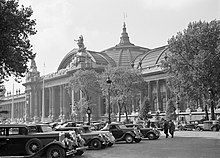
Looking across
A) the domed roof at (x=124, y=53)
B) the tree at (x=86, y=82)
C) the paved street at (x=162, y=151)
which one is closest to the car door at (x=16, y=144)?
the paved street at (x=162, y=151)

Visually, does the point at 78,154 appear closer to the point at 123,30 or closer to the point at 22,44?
the point at 22,44

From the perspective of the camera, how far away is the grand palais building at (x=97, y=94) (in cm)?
9406

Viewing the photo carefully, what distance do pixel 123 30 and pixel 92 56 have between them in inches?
1708

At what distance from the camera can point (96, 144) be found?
2423cm

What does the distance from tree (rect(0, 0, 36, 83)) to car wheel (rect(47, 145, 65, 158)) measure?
346 inches

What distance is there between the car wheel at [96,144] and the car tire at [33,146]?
6967 mm

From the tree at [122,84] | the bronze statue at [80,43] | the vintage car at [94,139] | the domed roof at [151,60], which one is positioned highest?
the bronze statue at [80,43]

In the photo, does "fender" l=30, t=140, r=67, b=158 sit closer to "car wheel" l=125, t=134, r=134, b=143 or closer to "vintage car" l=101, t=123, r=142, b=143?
"vintage car" l=101, t=123, r=142, b=143

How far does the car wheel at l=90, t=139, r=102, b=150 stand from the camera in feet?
79.3

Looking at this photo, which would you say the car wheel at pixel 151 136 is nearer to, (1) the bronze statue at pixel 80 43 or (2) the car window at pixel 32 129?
(2) the car window at pixel 32 129

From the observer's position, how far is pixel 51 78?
122 metres

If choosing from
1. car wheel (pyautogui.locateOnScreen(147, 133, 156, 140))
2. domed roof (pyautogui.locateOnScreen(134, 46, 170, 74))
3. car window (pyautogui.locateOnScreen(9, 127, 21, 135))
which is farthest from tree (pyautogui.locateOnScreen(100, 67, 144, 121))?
car window (pyautogui.locateOnScreen(9, 127, 21, 135))

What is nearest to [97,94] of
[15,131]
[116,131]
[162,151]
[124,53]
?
[124,53]

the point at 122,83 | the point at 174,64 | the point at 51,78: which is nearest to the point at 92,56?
the point at 51,78
